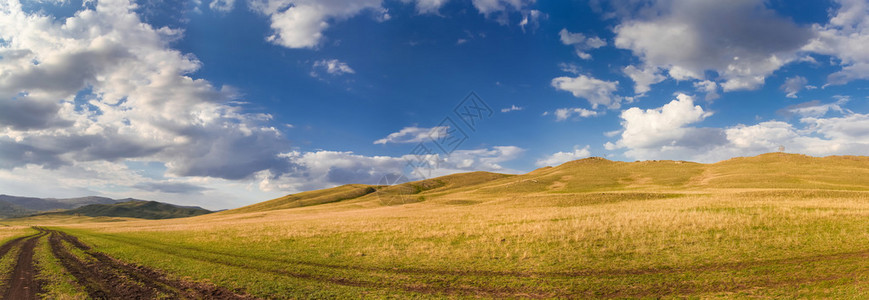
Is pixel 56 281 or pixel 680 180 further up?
pixel 680 180

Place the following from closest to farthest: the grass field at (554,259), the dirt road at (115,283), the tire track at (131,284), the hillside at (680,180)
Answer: the grass field at (554,259) < the tire track at (131,284) < the dirt road at (115,283) < the hillside at (680,180)

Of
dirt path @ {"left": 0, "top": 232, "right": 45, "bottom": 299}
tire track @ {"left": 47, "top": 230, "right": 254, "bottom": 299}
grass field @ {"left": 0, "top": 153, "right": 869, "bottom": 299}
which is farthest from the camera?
dirt path @ {"left": 0, "top": 232, "right": 45, "bottom": 299}

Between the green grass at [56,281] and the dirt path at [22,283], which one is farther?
the dirt path at [22,283]

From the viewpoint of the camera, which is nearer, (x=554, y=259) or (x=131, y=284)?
(x=131, y=284)

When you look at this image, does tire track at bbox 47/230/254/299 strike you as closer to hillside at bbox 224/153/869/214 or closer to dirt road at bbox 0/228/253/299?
dirt road at bbox 0/228/253/299

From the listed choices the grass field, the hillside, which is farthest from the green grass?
the hillside

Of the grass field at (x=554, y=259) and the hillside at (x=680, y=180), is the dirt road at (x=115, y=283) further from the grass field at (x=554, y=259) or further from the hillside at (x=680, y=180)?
the hillside at (x=680, y=180)

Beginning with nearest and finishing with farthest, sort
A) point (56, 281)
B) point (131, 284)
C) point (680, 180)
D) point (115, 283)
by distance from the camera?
point (131, 284) < point (115, 283) < point (56, 281) < point (680, 180)

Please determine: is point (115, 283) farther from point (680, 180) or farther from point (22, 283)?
point (680, 180)

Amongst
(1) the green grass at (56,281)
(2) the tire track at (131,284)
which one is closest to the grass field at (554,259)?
(1) the green grass at (56,281)

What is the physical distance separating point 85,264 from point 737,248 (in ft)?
114

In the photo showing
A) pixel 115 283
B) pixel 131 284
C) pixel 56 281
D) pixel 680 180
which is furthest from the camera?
pixel 680 180

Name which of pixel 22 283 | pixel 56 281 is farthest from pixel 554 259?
pixel 22 283

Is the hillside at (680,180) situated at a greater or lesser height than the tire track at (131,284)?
greater
